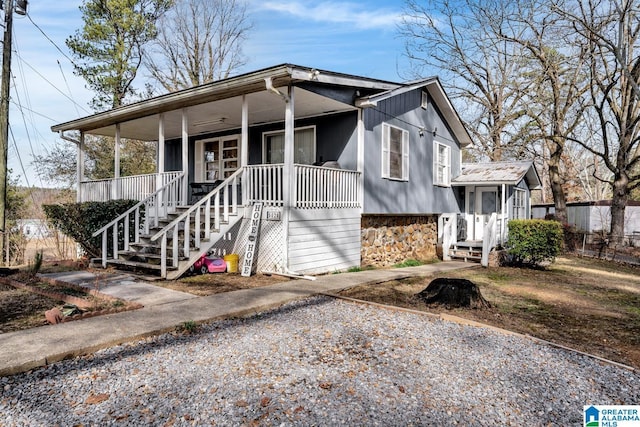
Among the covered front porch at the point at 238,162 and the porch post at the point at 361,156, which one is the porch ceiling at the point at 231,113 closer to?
the covered front porch at the point at 238,162

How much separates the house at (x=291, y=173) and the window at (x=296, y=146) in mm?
29

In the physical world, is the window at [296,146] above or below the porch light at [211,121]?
below

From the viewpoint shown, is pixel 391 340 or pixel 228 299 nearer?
pixel 391 340

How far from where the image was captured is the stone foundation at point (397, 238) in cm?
1005

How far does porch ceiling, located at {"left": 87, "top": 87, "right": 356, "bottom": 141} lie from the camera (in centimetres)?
822

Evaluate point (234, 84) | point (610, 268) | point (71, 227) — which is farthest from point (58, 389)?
point (610, 268)

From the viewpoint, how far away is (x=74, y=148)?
19234 mm

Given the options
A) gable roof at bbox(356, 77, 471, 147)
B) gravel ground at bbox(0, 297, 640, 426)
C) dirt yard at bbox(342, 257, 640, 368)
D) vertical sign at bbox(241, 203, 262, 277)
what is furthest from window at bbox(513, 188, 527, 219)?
gravel ground at bbox(0, 297, 640, 426)

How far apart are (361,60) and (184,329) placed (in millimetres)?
19448

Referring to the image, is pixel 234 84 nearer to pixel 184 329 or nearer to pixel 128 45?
pixel 184 329

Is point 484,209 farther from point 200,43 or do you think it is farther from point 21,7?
point 200,43

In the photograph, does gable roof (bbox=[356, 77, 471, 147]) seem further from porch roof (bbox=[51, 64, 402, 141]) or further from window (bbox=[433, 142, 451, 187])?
window (bbox=[433, 142, 451, 187])

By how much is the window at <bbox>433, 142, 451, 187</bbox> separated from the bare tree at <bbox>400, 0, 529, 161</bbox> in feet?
29.2

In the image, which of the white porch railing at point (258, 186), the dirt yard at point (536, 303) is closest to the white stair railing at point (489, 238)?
the dirt yard at point (536, 303)
